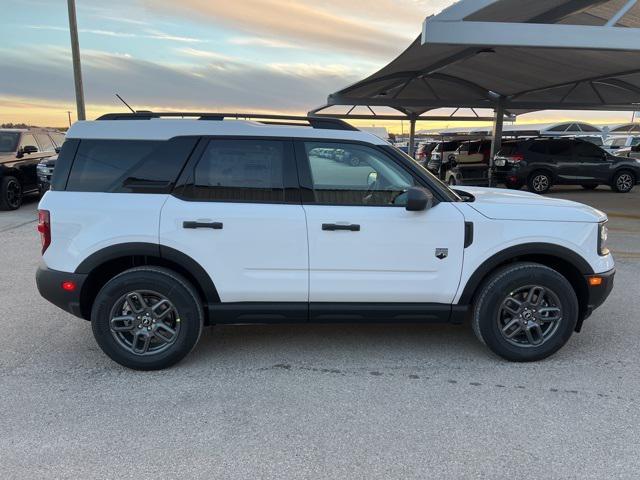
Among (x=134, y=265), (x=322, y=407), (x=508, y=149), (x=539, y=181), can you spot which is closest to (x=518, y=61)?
(x=508, y=149)

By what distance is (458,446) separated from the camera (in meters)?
2.84

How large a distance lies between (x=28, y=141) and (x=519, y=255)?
12.9 metres

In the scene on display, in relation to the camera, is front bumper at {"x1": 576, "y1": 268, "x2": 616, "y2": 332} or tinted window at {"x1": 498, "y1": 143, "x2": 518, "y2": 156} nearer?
front bumper at {"x1": 576, "y1": 268, "x2": 616, "y2": 332}

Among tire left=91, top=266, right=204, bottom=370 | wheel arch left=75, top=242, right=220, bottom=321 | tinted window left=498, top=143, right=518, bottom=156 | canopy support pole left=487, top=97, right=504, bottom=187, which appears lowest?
tire left=91, top=266, right=204, bottom=370

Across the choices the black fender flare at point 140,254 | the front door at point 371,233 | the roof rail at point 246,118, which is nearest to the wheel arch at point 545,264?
the front door at point 371,233

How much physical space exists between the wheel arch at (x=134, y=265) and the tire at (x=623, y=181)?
17.0 metres

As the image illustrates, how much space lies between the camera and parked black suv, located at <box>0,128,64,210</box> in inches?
455

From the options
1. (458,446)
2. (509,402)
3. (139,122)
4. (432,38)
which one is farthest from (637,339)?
(432,38)

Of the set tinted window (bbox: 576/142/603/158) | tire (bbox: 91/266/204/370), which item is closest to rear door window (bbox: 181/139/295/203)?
tire (bbox: 91/266/204/370)

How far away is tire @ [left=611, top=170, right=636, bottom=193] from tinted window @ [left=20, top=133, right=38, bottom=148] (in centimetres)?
1779

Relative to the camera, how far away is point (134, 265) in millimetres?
3818

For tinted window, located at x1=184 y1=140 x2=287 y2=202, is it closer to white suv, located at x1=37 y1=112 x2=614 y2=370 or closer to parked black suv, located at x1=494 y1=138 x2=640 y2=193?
white suv, located at x1=37 y1=112 x2=614 y2=370

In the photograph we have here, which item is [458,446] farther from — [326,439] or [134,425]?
[134,425]

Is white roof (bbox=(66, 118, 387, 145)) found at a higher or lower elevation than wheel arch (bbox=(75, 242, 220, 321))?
higher
